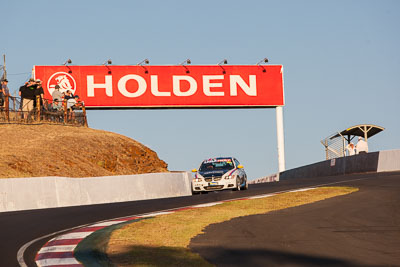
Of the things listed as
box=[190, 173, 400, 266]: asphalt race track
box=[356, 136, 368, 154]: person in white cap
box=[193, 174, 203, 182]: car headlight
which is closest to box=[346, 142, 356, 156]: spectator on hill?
box=[356, 136, 368, 154]: person in white cap

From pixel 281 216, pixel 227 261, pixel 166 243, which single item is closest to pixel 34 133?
pixel 281 216

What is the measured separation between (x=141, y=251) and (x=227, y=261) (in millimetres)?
1726

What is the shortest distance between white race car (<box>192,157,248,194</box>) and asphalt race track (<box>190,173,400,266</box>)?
812 cm

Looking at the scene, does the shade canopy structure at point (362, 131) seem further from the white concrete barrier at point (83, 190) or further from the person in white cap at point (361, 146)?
the white concrete barrier at point (83, 190)

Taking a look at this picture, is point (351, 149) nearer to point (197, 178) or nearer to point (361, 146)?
point (361, 146)

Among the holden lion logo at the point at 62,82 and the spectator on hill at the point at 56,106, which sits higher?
the holden lion logo at the point at 62,82

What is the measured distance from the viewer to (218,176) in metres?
26.5

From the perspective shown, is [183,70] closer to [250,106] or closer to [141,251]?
[250,106]

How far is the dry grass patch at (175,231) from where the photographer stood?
396 inches

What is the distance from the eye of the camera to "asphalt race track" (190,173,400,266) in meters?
9.59

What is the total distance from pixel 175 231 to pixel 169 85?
130ft

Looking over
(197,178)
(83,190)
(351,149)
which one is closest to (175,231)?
(83,190)

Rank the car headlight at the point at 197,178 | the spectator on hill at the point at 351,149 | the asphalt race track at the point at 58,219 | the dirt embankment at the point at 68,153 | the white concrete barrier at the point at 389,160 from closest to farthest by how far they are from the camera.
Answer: the asphalt race track at the point at 58,219 → the car headlight at the point at 197,178 → the dirt embankment at the point at 68,153 → the white concrete barrier at the point at 389,160 → the spectator on hill at the point at 351,149

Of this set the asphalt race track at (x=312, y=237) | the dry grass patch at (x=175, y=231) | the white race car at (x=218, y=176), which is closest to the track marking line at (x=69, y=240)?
the dry grass patch at (x=175, y=231)
